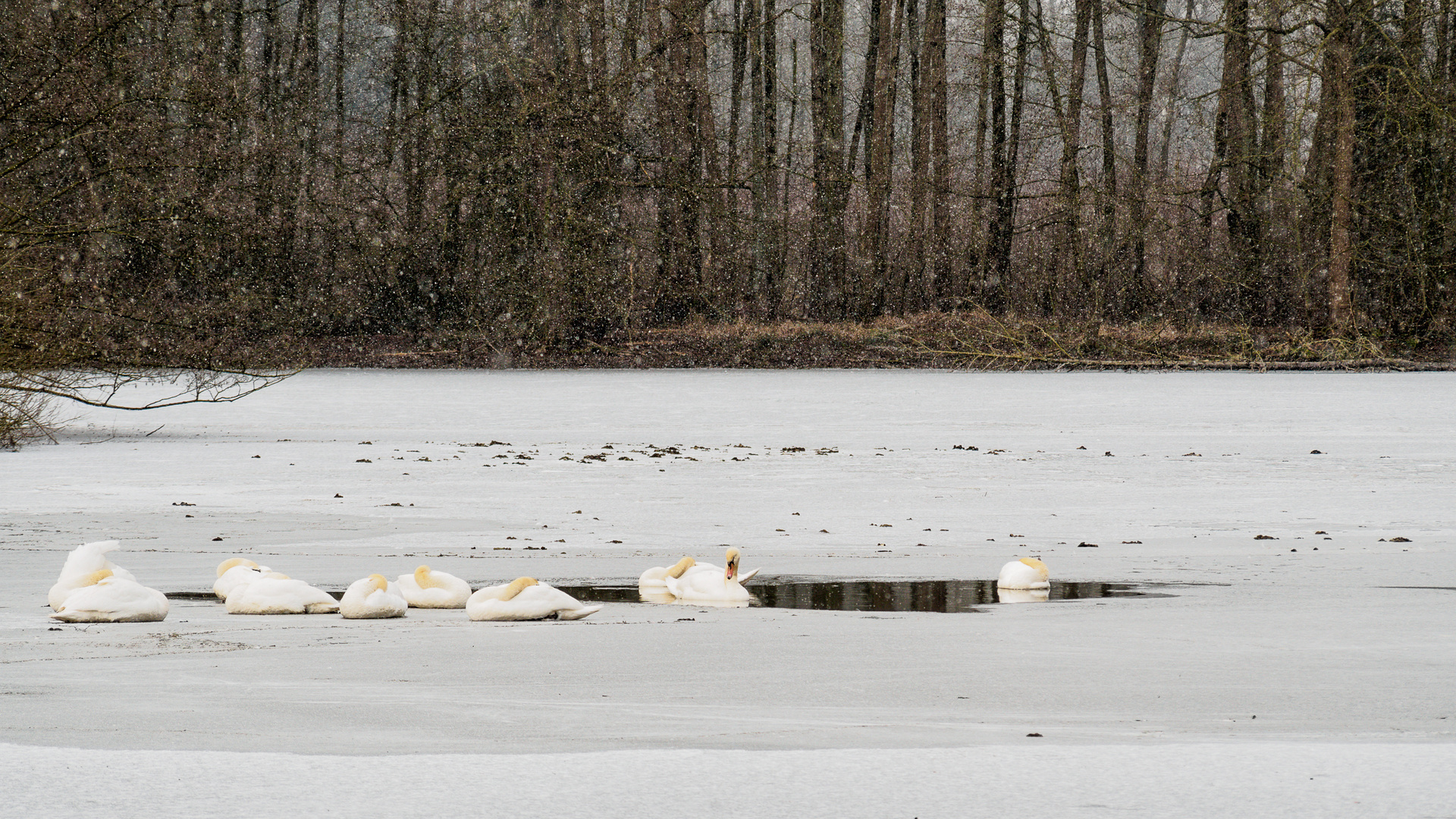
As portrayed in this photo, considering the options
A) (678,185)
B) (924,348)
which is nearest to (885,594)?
(924,348)

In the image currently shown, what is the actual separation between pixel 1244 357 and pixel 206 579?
21.1 meters

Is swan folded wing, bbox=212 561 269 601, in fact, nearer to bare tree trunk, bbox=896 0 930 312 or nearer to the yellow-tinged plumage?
the yellow-tinged plumage

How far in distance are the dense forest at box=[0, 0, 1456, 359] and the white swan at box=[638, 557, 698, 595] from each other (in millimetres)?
17649

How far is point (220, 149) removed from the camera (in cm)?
2644

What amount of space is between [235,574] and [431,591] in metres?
0.72

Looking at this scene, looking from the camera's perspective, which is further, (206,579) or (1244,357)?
(1244,357)

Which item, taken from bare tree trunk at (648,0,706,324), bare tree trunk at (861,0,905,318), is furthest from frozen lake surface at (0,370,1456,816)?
bare tree trunk at (861,0,905,318)

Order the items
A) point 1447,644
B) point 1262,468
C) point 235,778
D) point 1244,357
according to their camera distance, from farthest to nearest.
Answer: point 1244,357 < point 1262,468 < point 1447,644 < point 235,778

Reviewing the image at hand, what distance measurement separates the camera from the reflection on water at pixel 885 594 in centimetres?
635

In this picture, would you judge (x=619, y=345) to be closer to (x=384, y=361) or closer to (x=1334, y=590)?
(x=384, y=361)

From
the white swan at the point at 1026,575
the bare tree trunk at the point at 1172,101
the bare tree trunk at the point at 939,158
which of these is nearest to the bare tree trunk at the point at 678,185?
the bare tree trunk at the point at 939,158

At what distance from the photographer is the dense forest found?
25.8 metres

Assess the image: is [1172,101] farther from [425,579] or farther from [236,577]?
[236,577]

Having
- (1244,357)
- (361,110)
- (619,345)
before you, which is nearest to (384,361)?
(619,345)
